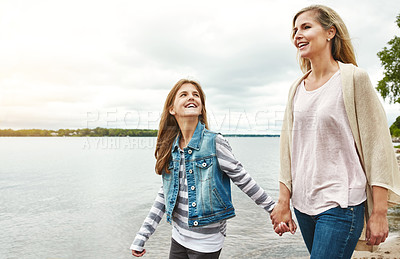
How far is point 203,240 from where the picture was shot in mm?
2693

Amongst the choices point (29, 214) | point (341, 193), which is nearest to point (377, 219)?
point (341, 193)

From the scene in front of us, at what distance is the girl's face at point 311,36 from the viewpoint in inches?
95.8

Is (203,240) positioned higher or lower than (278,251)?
higher

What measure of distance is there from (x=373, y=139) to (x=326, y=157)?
309 mm

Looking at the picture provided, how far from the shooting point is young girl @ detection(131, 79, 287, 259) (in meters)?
2.71

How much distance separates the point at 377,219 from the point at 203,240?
4.20ft

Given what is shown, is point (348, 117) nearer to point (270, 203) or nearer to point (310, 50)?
point (310, 50)

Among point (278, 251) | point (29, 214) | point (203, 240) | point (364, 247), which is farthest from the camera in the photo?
point (29, 214)

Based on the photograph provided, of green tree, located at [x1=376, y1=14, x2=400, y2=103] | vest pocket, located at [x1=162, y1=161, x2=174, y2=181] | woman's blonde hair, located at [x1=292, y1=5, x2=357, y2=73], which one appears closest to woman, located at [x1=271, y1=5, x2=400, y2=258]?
woman's blonde hair, located at [x1=292, y1=5, x2=357, y2=73]

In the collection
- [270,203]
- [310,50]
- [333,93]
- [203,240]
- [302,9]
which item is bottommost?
[203,240]

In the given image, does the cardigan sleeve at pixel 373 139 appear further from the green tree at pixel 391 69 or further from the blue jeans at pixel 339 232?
the green tree at pixel 391 69

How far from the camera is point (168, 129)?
10.9 feet

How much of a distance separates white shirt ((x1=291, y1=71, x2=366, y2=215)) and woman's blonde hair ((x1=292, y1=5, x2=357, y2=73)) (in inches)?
9.4

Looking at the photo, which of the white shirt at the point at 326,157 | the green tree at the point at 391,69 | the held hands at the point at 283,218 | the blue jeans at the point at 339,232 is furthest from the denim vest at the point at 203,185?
the green tree at the point at 391,69
